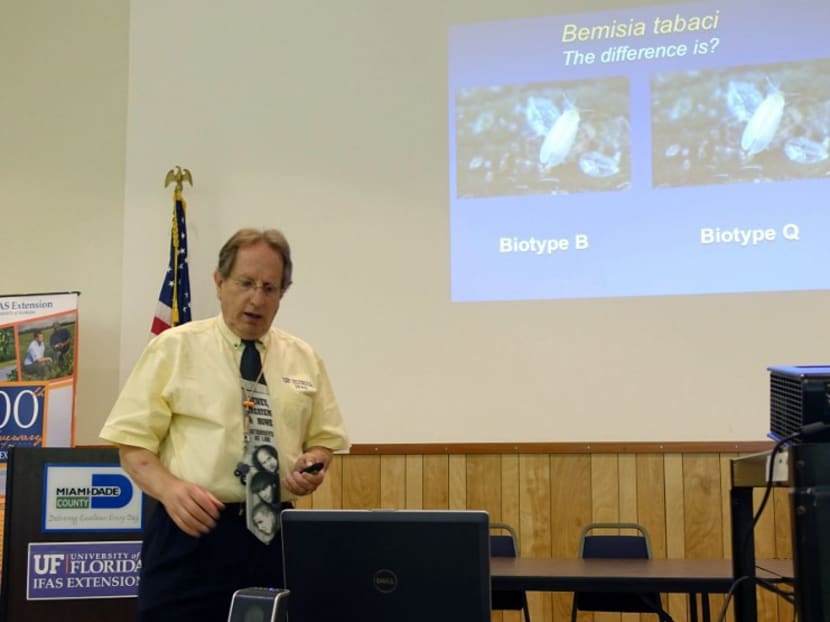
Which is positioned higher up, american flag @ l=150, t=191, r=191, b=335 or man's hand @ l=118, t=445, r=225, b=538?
american flag @ l=150, t=191, r=191, b=335

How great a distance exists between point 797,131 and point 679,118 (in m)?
0.53

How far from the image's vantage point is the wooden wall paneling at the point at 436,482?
446 cm

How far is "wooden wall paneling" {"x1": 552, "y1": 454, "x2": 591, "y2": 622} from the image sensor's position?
4.36m

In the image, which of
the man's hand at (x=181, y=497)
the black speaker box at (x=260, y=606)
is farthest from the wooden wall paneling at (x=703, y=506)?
the black speaker box at (x=260, y=606)

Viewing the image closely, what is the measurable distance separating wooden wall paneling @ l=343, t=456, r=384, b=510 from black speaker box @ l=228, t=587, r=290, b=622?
3.04 meters

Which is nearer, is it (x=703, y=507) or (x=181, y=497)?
Result: (x=181, y=497)

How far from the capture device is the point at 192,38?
195 inches

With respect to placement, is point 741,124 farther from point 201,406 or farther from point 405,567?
point 405,567

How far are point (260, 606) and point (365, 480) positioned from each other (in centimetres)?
312

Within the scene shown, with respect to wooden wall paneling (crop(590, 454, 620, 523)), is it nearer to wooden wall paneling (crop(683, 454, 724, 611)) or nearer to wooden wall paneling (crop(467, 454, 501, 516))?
wooden wall paneling (crop(683, 454, 724, 611))

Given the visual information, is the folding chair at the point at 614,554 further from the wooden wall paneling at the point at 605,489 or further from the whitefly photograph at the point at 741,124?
the whitefly photograph at the point at 741,124

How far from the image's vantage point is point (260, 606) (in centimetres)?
146

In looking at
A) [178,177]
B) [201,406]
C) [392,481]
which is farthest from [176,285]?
[201,406]

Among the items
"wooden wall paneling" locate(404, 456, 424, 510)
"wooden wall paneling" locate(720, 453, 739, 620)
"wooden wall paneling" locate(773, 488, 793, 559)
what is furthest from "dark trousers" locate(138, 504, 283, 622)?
"wooden wall paneling" locate(773, 488, 793, 559)
